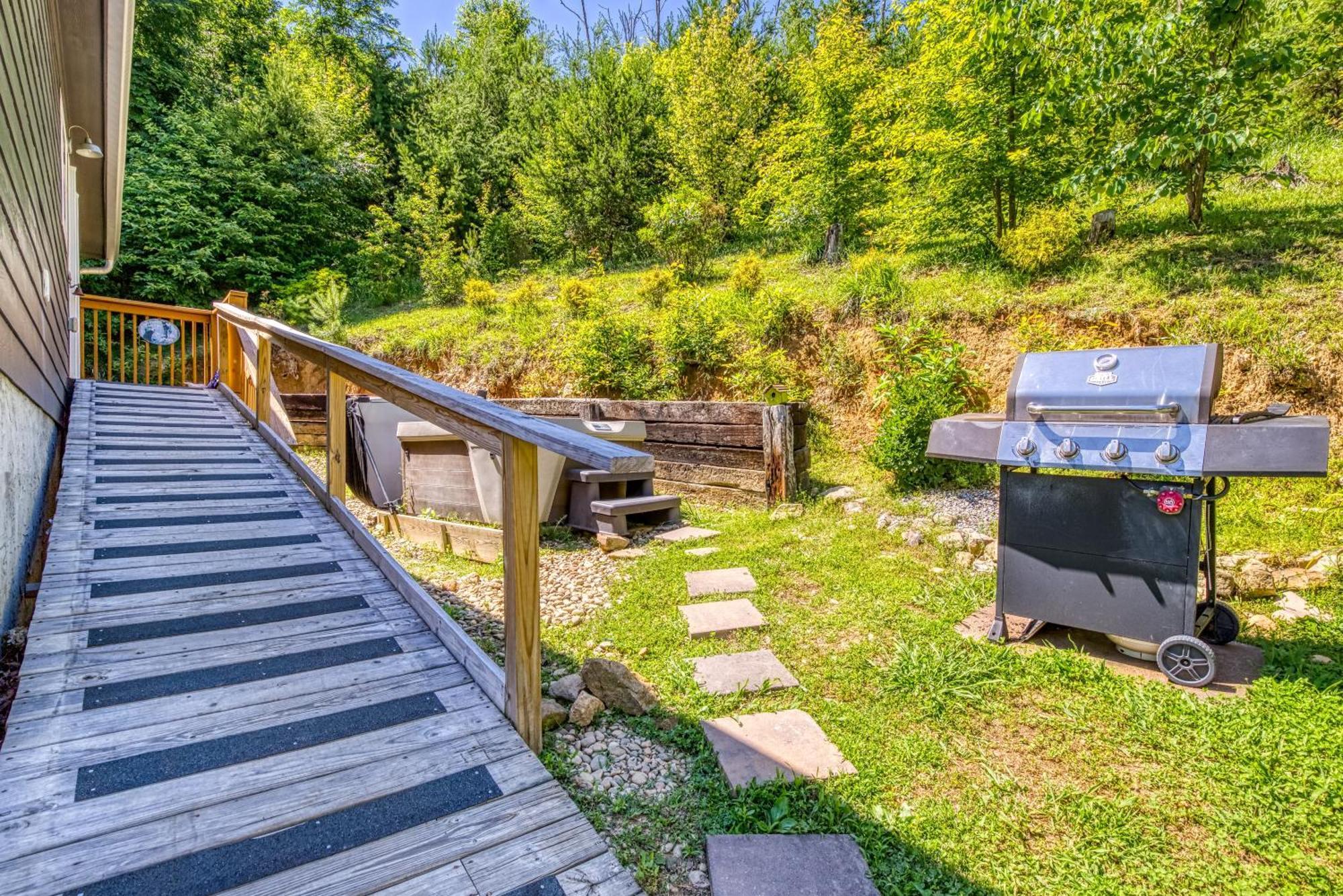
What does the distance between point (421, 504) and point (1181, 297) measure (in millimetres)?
6031

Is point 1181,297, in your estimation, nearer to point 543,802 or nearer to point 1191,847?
point 1191,847

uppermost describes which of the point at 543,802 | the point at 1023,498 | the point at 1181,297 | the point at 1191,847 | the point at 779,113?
the point at 779,113

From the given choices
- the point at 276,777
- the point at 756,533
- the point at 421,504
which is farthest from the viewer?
the point at 421,504

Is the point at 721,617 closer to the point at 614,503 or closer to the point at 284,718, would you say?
the point at 614,503

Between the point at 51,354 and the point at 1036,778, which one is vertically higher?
the point at 51,354

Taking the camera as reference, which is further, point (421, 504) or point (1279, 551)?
point (421, 504)

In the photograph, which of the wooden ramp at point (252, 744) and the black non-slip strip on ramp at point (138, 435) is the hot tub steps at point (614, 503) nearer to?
the wooden ramp at point (252, 744)

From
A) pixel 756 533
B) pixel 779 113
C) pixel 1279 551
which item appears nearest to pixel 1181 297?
pixel 1279 551

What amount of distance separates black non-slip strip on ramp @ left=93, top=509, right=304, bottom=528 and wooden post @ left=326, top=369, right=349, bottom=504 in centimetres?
30

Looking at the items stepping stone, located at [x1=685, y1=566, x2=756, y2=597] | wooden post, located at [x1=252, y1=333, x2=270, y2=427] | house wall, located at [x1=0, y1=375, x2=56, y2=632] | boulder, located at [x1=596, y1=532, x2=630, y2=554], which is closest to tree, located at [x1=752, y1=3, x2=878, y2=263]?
boulder, located at [x1=596, y1=532, x2=630, y2=554]

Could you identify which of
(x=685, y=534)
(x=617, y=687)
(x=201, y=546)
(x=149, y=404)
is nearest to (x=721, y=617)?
(x=617, y=687)

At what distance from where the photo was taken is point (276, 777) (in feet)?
4.96

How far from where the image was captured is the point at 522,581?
172cm

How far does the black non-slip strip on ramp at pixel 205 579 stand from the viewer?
7.40ft
